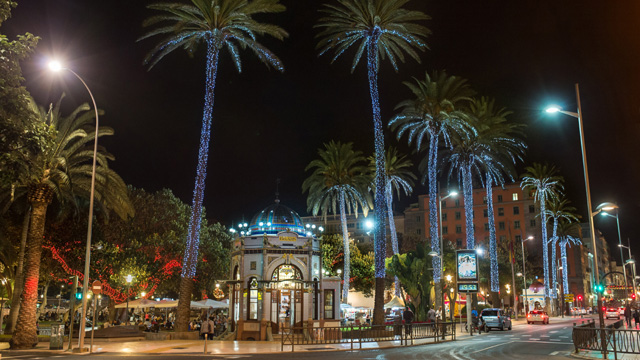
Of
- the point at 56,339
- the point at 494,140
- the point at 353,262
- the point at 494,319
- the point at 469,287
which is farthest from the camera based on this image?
the point at 353,262

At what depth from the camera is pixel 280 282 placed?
37531mm

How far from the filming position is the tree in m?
35.7

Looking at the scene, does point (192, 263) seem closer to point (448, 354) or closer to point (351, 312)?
point (448, 354)

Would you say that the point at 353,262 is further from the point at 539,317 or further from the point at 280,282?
the point at 280,282

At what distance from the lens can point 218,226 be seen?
69.1 metres

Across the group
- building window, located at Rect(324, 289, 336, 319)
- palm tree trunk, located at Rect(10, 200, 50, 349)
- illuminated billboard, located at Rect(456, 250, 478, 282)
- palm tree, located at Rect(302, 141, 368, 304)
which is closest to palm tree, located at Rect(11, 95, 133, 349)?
palm tree trunk, located at Rect(10, 200, 50, 349)

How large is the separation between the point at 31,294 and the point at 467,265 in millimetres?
25587

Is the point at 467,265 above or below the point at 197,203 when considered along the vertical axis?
below

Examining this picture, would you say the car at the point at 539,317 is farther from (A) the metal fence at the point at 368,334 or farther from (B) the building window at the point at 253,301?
(B) the building window at the point at 253,301

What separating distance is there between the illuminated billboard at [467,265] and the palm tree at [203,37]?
667 inches

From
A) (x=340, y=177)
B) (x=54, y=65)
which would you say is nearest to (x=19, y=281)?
(x=54, y=65)

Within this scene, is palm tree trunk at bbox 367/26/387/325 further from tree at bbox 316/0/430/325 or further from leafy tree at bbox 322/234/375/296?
leafy tree at bbox 322/234/375/296

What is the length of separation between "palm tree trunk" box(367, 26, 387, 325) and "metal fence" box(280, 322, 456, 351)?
11.6 feet

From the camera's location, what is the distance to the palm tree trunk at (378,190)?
3438 cm
